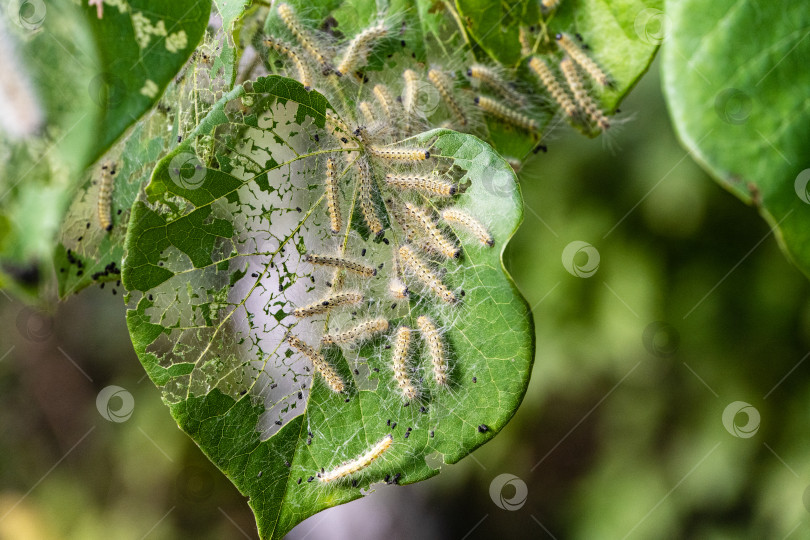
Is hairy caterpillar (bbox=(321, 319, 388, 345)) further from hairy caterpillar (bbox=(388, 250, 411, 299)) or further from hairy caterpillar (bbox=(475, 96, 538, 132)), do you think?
hairy caterpillar (bbox=(475, 96, 538, 132))

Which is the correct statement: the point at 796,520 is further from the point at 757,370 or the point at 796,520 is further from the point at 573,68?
the point at 573,68

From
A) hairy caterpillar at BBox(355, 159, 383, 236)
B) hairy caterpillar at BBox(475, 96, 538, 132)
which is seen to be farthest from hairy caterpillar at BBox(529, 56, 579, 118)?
hairy caterpillar at BBox(355, 159, 383, 236)

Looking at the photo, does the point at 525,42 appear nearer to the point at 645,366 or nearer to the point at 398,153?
the point at 398,153

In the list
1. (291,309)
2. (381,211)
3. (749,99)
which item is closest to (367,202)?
(381,211)

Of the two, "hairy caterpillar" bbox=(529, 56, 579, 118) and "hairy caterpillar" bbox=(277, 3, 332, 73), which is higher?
"hairy caterpillar" bbox=(277, 3, 332, 73)

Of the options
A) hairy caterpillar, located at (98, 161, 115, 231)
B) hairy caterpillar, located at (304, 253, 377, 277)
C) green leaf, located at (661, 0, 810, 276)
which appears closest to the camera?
green leaf, located at (661, 0, 810, 276)
